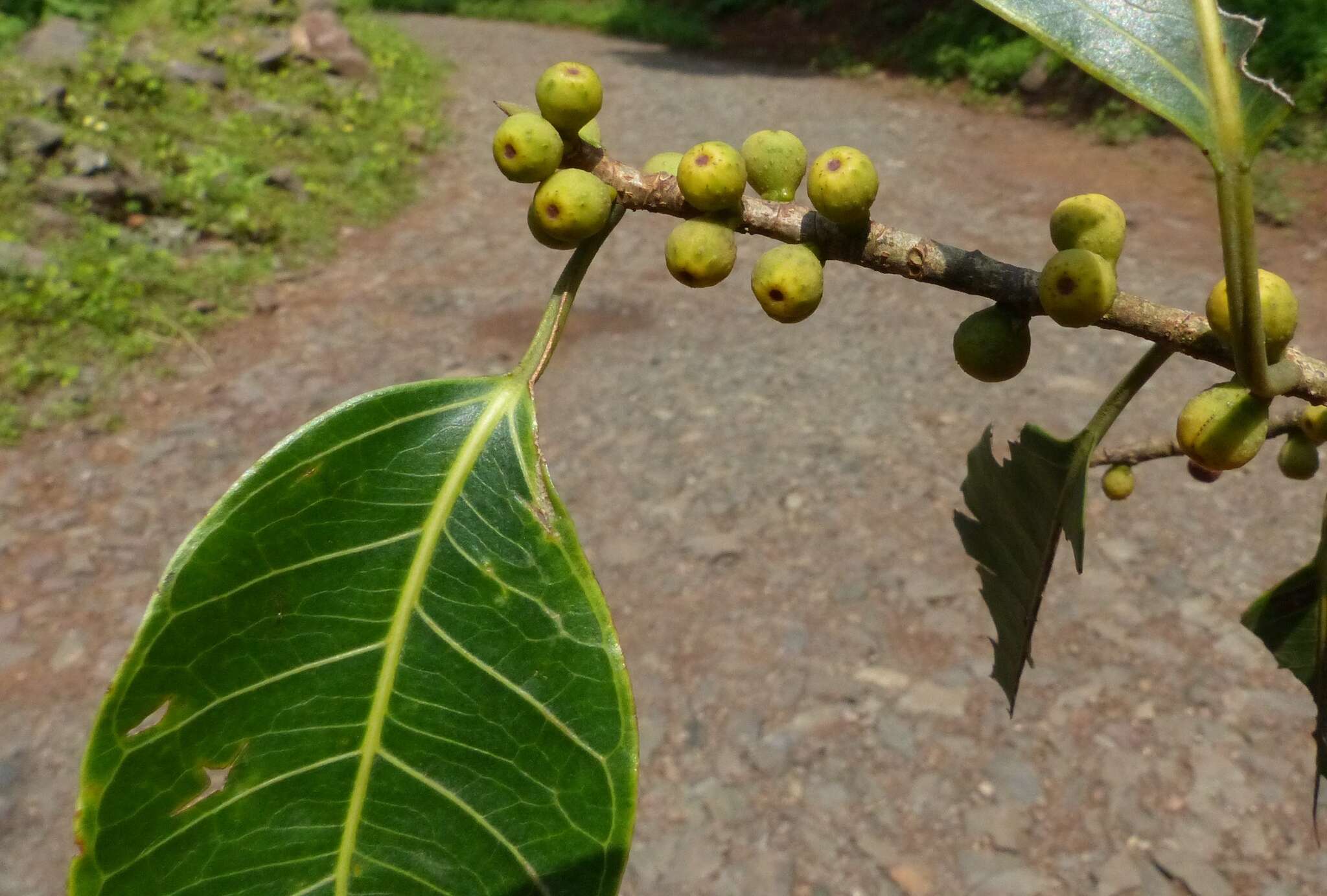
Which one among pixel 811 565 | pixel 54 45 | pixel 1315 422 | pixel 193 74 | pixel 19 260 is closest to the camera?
pixel 1315 422

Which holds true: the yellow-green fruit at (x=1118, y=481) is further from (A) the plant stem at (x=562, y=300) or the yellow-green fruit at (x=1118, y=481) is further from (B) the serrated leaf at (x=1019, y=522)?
(A) the plant stem at (x=562, y=300)

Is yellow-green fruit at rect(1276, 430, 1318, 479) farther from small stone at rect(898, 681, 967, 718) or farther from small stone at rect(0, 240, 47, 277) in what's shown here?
small stone at rect(0, 240, 47, 277)

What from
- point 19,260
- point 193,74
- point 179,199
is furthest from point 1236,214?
point 193,74

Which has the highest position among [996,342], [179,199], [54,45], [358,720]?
[996,342]

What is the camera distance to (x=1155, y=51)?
0.61 metres

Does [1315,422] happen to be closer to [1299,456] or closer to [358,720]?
[1299,456]

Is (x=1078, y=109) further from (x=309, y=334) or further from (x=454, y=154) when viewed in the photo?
(x=309, y=334)

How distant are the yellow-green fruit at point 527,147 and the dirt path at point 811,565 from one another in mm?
2725

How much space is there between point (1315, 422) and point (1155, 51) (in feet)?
1.05

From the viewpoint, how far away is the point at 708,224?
0.60 m

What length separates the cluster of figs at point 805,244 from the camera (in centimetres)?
58

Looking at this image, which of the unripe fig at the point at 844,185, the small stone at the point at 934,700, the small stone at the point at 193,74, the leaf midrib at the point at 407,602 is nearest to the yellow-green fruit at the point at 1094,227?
the unripe fig at the point at 844,185

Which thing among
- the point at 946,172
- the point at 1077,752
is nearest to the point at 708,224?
the point at 1077,752

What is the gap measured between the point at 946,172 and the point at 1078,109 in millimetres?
1677
